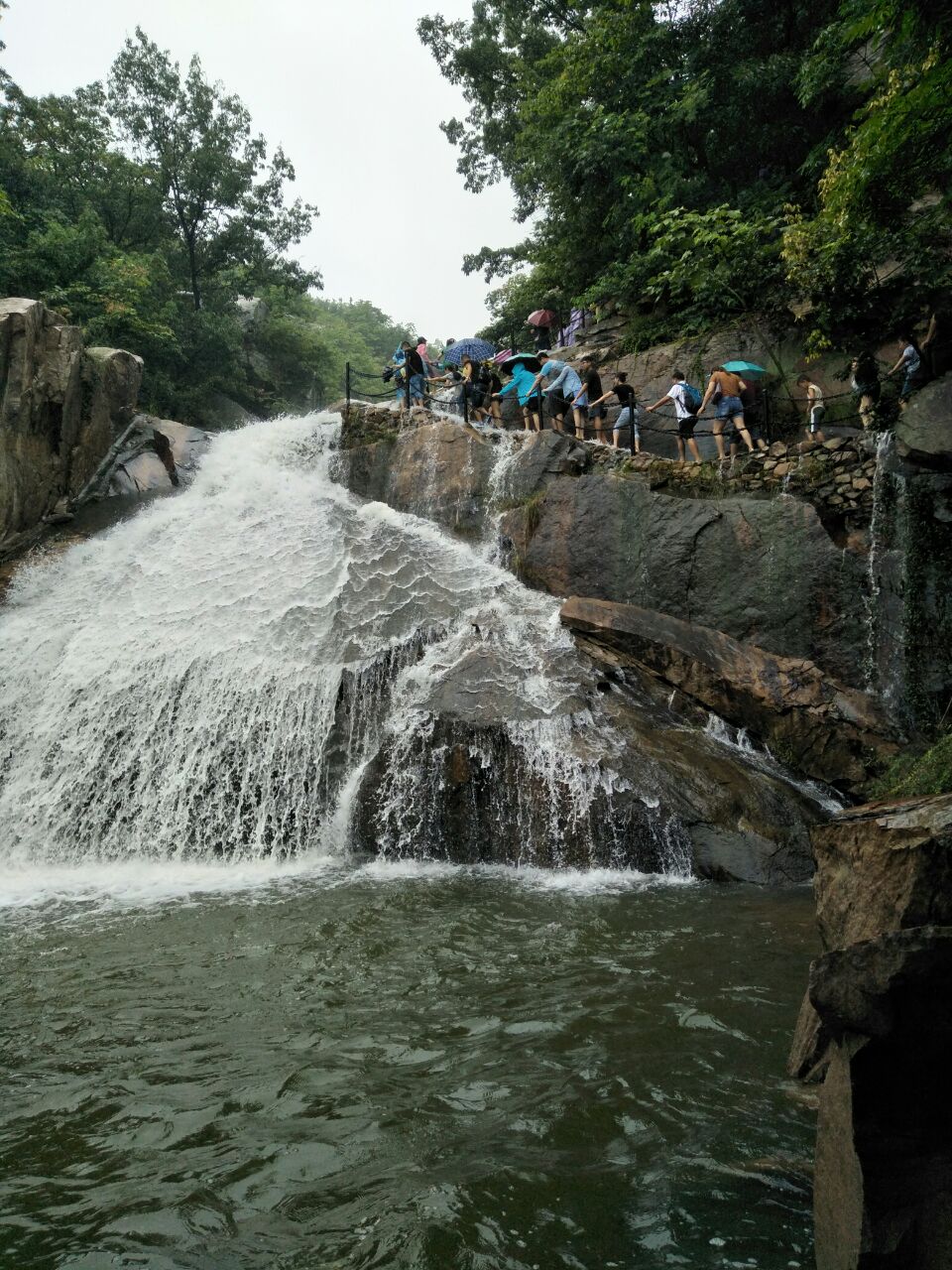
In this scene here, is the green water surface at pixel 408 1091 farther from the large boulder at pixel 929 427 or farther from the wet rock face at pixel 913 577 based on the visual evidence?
the large boulder at pixel 929 427

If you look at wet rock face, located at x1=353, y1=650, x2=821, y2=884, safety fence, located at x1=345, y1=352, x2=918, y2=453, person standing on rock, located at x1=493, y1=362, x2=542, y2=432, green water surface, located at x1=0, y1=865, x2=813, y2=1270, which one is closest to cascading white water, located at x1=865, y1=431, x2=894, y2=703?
safety fence, located at x1=345, y1=352, x2=918, y2=453

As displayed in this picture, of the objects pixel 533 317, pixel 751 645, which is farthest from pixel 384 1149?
pixel 533 317

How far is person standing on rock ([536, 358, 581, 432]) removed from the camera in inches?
579

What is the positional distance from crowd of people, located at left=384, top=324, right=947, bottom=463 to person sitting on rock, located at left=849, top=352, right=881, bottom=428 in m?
0.02

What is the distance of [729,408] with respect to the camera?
510 inches

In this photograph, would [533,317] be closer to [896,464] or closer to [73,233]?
→ [73,233]

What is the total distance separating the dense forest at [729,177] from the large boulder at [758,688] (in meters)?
5.55

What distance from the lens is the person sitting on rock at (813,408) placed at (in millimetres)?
11781

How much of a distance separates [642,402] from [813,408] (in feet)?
12.9

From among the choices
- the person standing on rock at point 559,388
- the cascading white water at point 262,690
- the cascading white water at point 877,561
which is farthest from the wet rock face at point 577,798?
the person standing on rock at point 559,388

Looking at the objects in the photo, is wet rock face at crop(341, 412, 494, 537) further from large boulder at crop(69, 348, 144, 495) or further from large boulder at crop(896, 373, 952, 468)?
large boulder at crop(896, 373, 952, 468)

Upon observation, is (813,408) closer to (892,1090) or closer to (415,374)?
(415,374)

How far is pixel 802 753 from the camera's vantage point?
9.04 m

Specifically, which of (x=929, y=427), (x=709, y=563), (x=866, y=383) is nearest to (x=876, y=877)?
(x=709, y=563)
